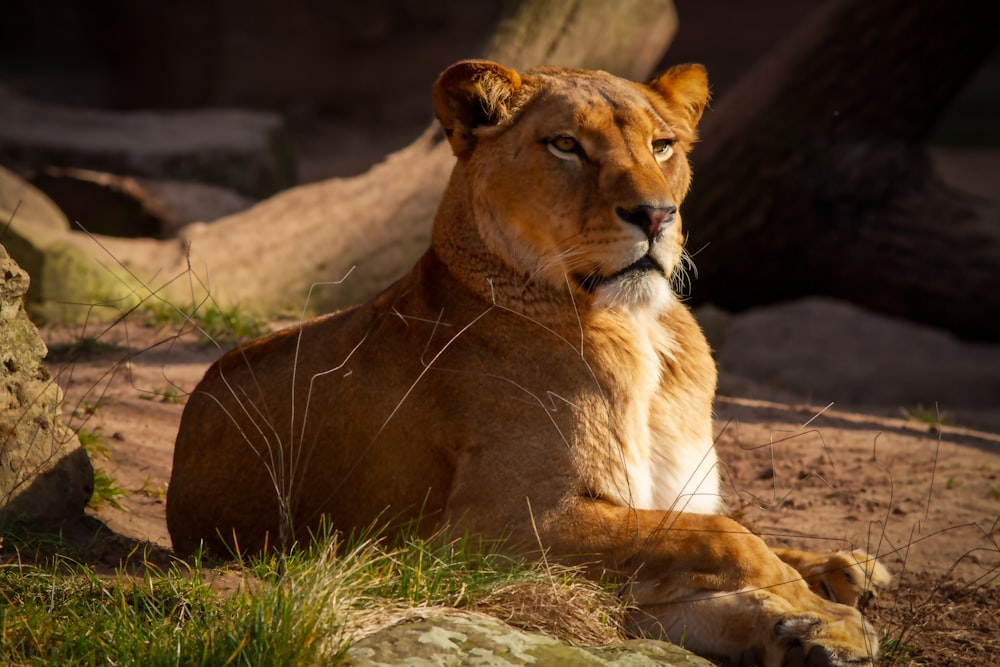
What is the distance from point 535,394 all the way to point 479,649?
964mm

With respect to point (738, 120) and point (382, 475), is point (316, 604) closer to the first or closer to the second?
point (382, 475)

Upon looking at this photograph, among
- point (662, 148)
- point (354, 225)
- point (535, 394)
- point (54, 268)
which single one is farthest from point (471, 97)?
point (354, 225)

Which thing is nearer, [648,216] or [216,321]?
[648,216]

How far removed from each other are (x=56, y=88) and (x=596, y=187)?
54.1 feet

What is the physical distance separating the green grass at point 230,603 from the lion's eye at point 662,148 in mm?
1325

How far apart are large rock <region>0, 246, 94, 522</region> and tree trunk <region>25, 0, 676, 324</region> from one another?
326cm

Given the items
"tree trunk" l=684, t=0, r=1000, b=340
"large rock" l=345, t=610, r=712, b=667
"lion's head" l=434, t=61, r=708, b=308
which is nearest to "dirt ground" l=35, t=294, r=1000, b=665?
"lion's head" l=434, t=61, r=708, b=308

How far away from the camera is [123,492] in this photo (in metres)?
4.14

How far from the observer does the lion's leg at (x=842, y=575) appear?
11.6 feet

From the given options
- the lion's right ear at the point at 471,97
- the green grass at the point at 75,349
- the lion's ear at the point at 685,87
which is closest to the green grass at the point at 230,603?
the lion's right ear at the point at 471,97

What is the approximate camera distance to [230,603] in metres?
2.64

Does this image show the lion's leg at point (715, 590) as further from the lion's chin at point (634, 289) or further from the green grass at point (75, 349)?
the green grass at point (75, 349)

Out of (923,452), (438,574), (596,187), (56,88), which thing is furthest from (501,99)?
(56,88)

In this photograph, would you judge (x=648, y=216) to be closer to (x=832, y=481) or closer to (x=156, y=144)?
(x=832, y=481)
